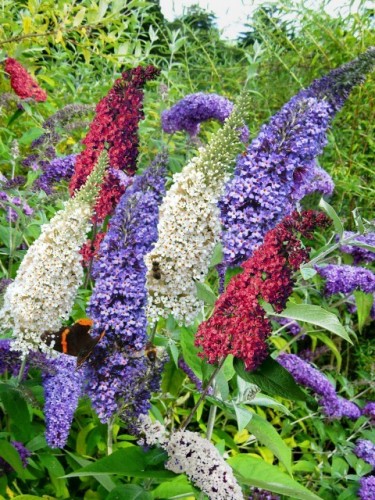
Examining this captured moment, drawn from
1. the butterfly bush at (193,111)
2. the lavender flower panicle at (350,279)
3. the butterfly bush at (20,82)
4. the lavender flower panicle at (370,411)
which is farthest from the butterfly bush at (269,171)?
the butterfly bush at (20,82)

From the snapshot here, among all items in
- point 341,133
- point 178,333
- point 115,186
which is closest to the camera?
point 115,186

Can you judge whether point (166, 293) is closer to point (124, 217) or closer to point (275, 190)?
point (124, 217)

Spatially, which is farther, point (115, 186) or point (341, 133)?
point (341, 133)

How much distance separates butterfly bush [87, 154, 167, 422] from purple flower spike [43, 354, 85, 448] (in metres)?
0.21

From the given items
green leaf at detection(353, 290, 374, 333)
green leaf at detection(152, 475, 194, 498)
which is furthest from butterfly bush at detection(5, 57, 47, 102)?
green leaf at detection(152, 475, 194, 498)

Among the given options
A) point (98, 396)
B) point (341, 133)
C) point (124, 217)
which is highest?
point (124, 217)

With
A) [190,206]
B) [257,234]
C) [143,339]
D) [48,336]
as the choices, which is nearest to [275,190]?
[257,234]

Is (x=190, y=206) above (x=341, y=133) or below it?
above

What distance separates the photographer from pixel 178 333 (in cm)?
263

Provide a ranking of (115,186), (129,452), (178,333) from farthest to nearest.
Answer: (178,333) < (115,186) < (129,452)

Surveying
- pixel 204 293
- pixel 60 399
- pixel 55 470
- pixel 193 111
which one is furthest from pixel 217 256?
pixel 193 111

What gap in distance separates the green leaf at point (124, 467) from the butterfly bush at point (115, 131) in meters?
0.91

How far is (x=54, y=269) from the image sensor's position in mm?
1815

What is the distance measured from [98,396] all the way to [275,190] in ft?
2.64
